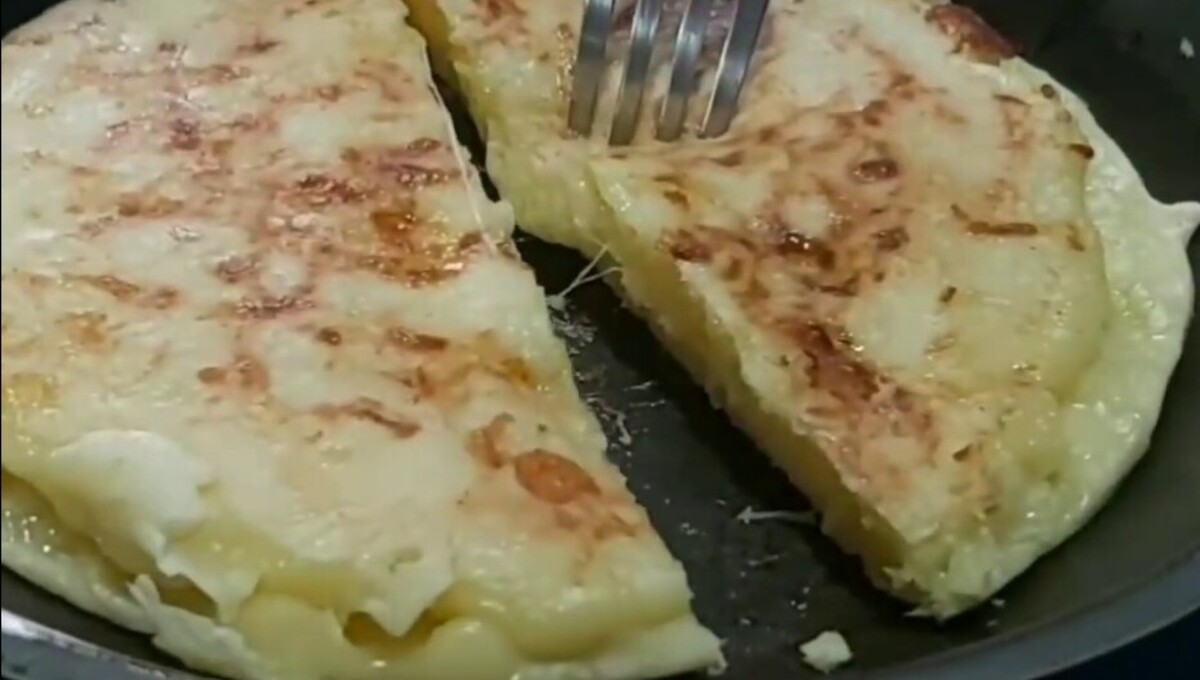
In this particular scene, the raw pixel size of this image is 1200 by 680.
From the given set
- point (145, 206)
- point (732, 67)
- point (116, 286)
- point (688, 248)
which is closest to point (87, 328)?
point (116, 286)

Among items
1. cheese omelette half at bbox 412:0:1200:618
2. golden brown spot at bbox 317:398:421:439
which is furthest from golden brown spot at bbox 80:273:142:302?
cheese omelette half at bbox 412:0:1200:618

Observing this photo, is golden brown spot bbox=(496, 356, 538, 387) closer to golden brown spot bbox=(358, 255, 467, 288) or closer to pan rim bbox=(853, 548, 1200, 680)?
golden brown spot bbox=(358, 255, 467, 288)

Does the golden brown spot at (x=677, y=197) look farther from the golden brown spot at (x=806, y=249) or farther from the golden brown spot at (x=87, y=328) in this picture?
the golden brown spot at (x=87, y=328)

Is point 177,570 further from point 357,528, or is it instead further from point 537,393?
point 537,393

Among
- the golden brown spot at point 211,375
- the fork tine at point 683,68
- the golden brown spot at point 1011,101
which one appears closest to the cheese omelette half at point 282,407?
the golden brown spot at point 211,375

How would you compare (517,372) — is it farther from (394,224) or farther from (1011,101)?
(1011,101)

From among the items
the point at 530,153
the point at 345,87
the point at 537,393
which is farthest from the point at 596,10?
the point at 537,393
